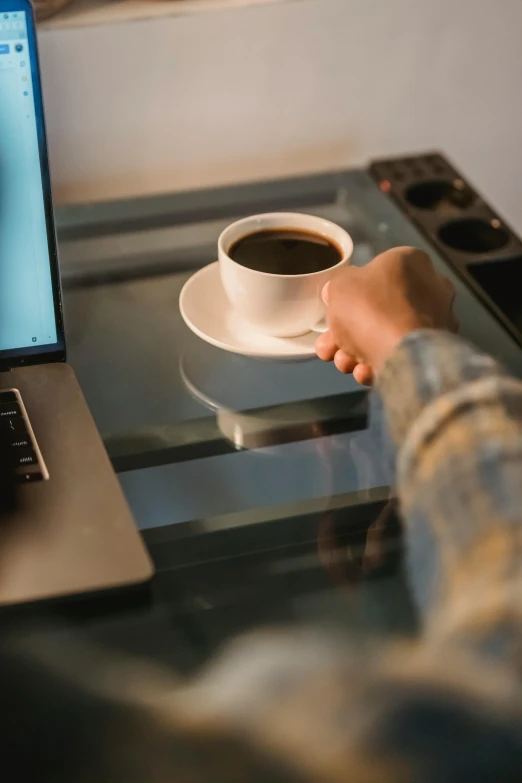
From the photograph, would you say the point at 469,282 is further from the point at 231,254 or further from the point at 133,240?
the point at 133,240

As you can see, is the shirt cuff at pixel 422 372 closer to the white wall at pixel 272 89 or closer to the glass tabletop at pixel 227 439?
the glass tabletop at pixel 227 439

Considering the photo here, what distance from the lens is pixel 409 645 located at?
0.50 m

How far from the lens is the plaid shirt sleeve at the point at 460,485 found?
40 centimetres

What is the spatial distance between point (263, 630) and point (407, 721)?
0.09 m

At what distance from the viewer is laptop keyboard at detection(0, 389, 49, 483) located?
0.56 metres

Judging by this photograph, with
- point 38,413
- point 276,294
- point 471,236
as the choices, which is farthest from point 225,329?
point 471,236

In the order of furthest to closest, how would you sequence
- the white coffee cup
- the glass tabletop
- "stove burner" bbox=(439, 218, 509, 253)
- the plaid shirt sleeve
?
"stove burner" bbox=(439, 218, 509, 253)
the white coffee cup
the glass tabletop
the plaid shirt sleeve

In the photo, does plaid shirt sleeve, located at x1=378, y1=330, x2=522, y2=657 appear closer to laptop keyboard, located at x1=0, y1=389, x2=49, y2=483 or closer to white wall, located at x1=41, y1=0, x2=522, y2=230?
laptop keyboard, located at x1=0, y1=389, x2=49, y2=483

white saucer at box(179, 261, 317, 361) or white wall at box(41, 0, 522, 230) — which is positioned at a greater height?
white wall at box(41, 0, 522, 230)

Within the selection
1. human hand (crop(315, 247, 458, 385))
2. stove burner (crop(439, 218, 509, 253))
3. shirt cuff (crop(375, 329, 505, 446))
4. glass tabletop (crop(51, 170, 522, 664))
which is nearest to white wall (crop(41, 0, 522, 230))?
glass tabletop (crop(51, 170, 522, 664))

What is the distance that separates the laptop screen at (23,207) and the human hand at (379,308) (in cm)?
20

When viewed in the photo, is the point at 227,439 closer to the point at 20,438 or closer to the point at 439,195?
the point at 20,438

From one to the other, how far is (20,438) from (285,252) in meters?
0.27

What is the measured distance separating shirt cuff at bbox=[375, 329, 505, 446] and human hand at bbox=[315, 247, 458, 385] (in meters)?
0.08
